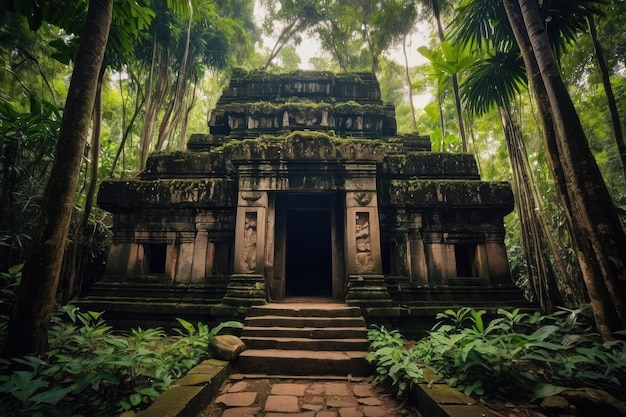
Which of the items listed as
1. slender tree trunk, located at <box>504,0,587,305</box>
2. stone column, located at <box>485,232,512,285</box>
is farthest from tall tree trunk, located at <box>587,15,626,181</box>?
stone column, located at <box>485,232,512,285</box>

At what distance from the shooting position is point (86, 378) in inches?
87.7

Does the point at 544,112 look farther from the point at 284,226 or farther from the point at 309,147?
the point at 284,226

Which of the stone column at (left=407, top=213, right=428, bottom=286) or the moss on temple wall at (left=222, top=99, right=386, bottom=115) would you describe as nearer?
the stone column at (left=407, top=213, right=428, bottom=286)

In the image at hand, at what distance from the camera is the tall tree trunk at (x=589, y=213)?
3326 mm

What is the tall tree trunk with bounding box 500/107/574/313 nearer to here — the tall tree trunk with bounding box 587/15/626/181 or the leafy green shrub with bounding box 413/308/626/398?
the tall tree trunk with bounding box 587/15/626/181

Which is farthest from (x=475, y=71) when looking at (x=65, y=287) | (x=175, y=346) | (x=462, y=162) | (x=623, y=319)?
(x=65, y=287)

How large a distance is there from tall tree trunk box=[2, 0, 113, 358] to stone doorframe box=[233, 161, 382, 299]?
2909 mm

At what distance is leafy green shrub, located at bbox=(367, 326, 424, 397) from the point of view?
10.4ft

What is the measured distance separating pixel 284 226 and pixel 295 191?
1137 mm

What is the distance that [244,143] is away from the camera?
234 inches

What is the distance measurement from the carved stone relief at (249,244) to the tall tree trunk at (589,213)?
15.5 ft

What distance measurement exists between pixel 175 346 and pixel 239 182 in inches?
121

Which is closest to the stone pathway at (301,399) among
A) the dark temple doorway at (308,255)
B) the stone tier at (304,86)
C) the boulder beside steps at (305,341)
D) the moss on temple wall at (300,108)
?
the boulder beside steps at (305,341)

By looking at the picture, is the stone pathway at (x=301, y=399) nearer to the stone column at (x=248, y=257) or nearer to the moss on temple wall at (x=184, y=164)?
the stone column at (x=248, y=257)
